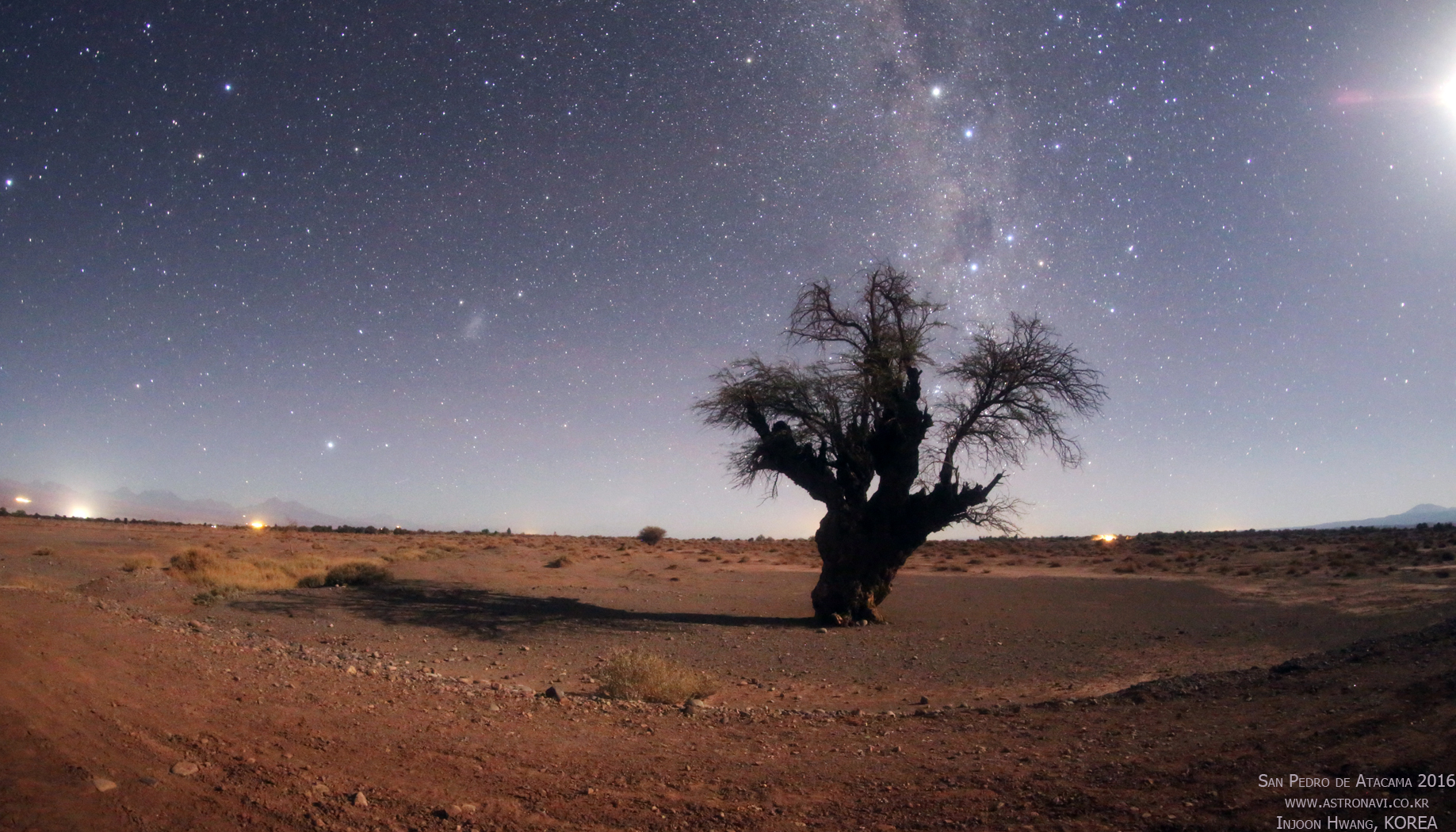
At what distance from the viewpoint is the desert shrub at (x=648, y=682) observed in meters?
10.1

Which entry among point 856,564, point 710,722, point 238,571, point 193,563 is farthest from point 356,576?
point 710,722

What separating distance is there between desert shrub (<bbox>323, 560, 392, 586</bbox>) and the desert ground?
5.14 meters

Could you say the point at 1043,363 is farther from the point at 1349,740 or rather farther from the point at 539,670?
the point at 539,670

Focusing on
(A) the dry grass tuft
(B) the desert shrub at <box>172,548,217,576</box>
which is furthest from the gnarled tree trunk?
(B) the desert shrub at <box>172,548,217,576</box>

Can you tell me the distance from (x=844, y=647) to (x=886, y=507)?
4728 millimetres

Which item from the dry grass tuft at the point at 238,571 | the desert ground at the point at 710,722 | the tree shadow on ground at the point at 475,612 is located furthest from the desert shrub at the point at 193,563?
the desert ground at the point at 710,722

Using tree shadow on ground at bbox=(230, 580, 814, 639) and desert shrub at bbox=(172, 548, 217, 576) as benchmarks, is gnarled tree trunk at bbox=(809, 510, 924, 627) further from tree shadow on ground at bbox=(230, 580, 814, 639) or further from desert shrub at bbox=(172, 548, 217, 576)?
desert shrub at bbox=(172, 548, 217, 576)

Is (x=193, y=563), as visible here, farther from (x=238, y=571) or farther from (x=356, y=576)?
(x=356, y=576)

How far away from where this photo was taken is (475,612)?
19.3 metres

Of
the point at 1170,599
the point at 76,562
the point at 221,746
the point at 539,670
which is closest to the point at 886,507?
the point at 539,670

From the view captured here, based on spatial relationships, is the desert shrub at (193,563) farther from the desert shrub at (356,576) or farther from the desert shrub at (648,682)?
the desert shrub at (648,682)

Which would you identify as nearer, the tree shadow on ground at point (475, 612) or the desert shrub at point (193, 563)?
the tree shadow on ground at point (475, 612)

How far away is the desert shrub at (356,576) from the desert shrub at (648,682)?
16047 millimetres

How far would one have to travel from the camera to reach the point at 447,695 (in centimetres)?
870
